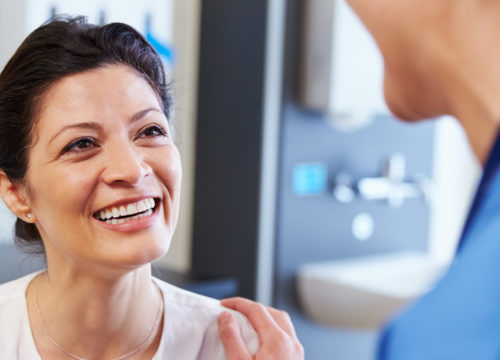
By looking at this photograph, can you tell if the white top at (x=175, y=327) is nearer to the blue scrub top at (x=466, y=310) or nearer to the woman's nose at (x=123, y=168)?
the woman's nose at (x=123, y=168)

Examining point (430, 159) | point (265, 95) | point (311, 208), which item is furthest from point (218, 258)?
point (430, 159)

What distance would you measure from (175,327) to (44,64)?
496mm

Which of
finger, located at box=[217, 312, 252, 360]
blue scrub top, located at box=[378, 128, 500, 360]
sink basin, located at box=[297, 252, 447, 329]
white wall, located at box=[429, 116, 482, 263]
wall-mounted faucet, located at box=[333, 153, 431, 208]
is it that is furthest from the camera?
white wall, located at box=[429, 116, 482, 263]

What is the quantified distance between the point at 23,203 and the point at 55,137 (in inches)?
6.1

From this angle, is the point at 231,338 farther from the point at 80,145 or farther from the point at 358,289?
the point at 358,289

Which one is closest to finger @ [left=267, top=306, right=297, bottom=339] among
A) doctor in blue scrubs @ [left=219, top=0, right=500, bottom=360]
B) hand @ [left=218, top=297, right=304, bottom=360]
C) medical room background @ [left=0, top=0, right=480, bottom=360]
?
hand @ [left=218, top=297, right=304, bottom=360]

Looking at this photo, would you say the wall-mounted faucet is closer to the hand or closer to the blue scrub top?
the hand

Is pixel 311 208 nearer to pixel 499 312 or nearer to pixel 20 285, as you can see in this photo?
pixel 20 285

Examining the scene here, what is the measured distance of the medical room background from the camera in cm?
247

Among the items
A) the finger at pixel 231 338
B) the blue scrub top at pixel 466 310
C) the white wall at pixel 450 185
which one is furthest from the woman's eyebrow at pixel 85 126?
the white wall at pixel 450 185

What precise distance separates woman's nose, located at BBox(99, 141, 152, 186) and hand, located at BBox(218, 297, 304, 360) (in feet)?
1.03

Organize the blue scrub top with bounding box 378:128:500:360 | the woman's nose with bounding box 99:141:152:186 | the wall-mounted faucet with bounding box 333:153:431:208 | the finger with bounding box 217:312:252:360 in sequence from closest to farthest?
the blue scrub top with bounding box 378:128:500:360 < the woman's nose with bounding box 99:141:152:186 < the finger with bounding box 217:312:252:360 < the wall-mounted faucet with bounding box 333:153:431:208

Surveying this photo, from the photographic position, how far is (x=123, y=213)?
1.12 m

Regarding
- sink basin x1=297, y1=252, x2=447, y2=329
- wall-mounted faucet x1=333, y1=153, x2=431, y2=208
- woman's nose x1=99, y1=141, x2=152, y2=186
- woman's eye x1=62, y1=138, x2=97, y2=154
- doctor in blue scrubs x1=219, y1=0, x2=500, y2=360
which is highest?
doctor in blue scrubs x1=219, y1=0, x2=500, y2=360
